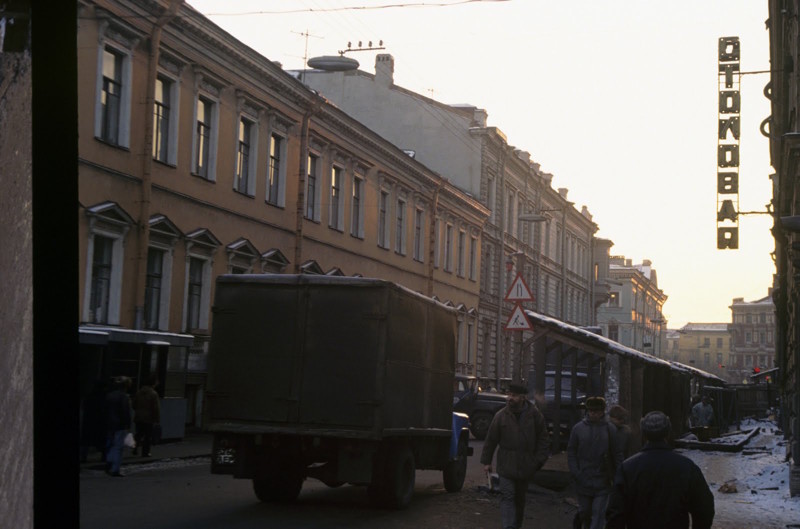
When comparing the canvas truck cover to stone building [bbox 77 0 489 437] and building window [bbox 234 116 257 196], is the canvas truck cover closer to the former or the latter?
stone building [bbox 77 0 489 437]

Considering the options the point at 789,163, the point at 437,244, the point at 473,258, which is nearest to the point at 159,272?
the point at 789,163

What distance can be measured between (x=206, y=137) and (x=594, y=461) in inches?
769

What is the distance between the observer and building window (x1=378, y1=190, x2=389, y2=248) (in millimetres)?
39353

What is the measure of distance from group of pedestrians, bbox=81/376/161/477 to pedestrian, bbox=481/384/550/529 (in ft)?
25.0

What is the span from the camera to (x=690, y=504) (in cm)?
562

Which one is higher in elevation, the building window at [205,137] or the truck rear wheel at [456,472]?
the building window at [205,137]

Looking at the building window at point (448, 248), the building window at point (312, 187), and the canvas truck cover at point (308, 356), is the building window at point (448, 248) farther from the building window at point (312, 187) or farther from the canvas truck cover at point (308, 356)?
the canvas truck cover at point (308, 356)

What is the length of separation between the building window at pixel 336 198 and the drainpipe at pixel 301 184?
9.34ft

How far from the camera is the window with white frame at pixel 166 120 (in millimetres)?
24688

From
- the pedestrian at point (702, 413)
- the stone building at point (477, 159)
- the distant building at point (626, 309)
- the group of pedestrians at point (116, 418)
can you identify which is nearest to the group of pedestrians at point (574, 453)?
the group of pedestrians at point (116, 418)

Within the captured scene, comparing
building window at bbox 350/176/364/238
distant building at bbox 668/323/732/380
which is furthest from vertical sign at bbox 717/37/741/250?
distant building at bbox 668/323/732/380

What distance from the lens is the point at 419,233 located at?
144 feet

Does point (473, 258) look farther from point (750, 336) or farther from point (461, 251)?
point (750, 336)

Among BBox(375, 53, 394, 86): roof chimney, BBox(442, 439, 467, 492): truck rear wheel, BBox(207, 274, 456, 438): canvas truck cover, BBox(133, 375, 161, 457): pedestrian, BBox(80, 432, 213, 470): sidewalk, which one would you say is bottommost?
BBox(80, 432, 213, 470): sidewalk
